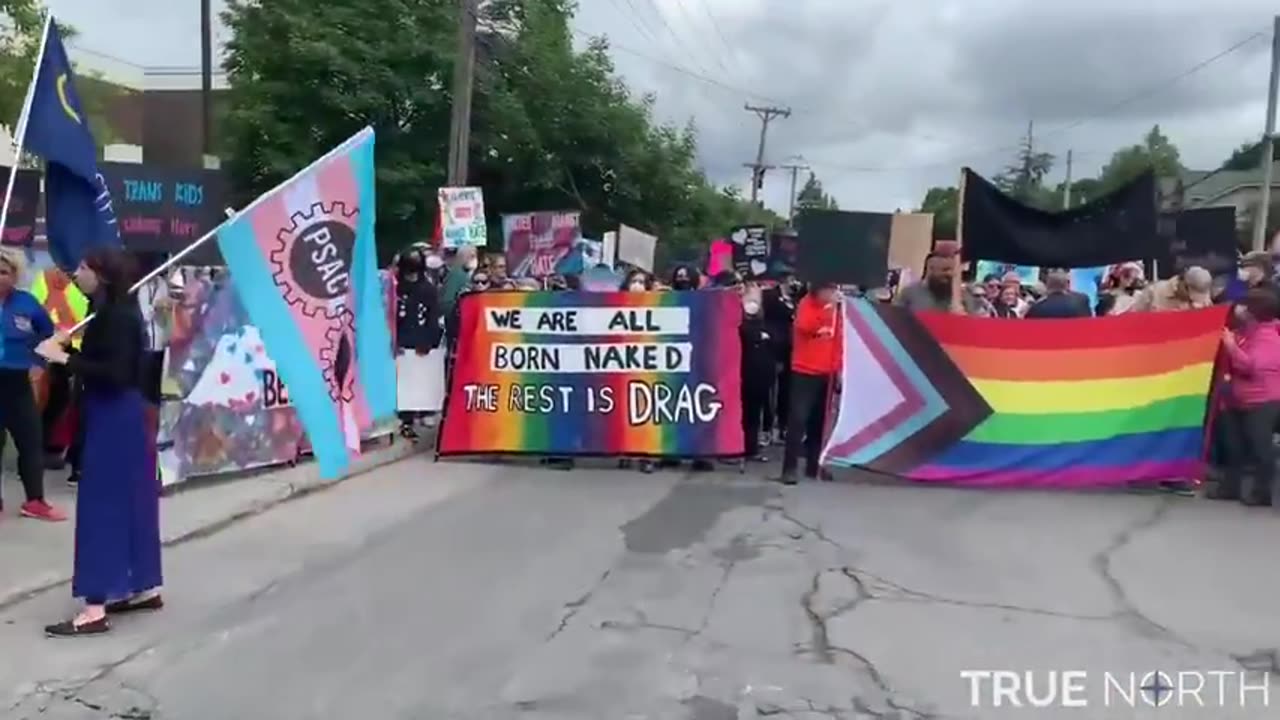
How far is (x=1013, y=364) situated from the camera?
10930 mm

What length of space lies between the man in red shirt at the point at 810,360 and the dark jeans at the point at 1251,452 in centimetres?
310

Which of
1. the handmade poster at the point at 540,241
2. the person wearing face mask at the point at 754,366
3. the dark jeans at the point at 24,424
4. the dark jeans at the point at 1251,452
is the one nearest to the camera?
the dark jeans at the point at 24,424

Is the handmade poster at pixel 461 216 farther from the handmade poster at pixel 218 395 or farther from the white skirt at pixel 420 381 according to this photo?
the handmade poster at pixel 218 395

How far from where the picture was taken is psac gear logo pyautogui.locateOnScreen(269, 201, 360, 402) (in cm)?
693

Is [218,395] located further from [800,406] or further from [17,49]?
[17,49]

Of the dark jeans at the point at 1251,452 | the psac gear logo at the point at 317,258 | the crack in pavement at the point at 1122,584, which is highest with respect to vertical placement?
the psac gear logo at the point at 317,258

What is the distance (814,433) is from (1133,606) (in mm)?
4436

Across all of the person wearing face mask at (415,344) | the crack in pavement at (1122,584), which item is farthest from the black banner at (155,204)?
the crack in pavement at (1122,584)

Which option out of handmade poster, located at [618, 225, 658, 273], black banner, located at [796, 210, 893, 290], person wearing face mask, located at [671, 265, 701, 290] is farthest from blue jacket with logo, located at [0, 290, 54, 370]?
handmade poster, located at [618, 225, 658, 273]

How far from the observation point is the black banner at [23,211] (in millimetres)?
11453

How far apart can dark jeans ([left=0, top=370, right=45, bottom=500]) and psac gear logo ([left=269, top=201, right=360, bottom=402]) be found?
7.83ft

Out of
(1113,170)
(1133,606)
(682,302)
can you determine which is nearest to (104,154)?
(682,302)

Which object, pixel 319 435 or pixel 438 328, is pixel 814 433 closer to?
pixel 438 328

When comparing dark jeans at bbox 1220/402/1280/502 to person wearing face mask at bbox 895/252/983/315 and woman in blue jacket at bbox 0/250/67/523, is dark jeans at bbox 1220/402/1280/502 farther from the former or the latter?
woman in blue jacket at bbox 0/250/67/523
